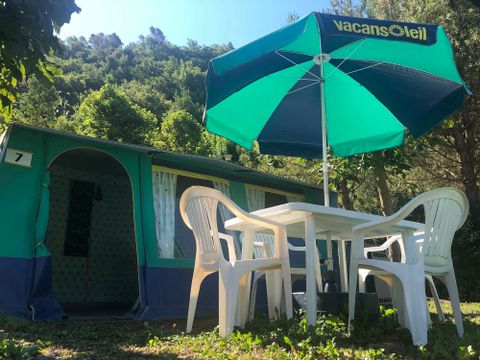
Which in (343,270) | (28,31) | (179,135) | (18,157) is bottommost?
(343,270)

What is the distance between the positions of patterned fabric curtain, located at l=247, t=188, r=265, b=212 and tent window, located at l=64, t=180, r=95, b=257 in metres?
1.96

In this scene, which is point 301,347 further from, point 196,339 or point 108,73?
point 108,73

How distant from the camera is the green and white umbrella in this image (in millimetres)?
3041

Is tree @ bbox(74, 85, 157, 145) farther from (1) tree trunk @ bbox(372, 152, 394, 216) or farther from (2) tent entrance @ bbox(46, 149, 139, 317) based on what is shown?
(1) tree trunk @ bbox(372, 152, 394, 216)

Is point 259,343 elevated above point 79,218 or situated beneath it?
situated beneath

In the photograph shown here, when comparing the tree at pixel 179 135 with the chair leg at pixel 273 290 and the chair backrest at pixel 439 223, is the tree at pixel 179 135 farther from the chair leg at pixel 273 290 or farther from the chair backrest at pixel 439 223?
the chair backrest at pixel 439 223

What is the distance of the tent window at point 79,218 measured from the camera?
18.0ft

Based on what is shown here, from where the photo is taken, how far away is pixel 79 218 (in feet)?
18.3

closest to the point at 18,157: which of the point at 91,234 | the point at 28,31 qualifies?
the point at 28,31

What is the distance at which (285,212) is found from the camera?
267 cm

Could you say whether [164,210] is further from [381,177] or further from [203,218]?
[381,177]

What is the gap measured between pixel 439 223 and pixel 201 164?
2.85 m

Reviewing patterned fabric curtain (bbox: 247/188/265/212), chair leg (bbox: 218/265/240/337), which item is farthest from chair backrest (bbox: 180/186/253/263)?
patterned fabric curtain (bbox: 247/188/265/212)

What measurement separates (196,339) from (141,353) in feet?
1.32
